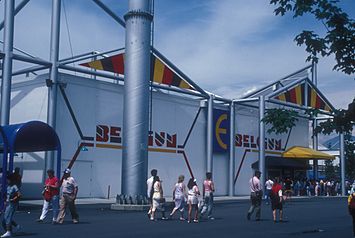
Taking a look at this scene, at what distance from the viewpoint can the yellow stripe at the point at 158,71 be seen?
115 ft

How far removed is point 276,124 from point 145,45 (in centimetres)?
1730

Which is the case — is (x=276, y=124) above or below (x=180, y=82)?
below

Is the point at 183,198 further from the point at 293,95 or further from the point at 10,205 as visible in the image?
the point at 293,95

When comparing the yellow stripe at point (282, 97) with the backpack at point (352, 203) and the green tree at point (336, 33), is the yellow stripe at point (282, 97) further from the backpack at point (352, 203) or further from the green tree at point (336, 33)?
the green tree at point (336, 33)

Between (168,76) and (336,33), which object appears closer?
(336,33)

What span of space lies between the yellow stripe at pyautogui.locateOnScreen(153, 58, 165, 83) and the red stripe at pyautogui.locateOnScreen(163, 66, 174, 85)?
0.26 metres

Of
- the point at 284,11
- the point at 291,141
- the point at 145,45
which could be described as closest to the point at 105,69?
the point at 145,45

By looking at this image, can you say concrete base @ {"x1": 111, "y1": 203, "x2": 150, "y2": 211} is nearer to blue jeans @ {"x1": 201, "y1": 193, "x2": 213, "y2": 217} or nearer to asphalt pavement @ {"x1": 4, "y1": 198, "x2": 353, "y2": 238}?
asphalt pavement @ {"x1": 4, "y1": 198, "x2": 353, "y2": 238}

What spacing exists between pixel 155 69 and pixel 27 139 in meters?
12.6

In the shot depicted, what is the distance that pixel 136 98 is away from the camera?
24281mm

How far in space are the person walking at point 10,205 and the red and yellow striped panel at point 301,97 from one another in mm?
31375

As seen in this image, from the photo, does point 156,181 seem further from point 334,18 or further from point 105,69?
point 105,69

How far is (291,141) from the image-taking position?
48.4m

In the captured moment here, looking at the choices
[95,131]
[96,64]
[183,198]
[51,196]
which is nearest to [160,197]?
[183,198]
